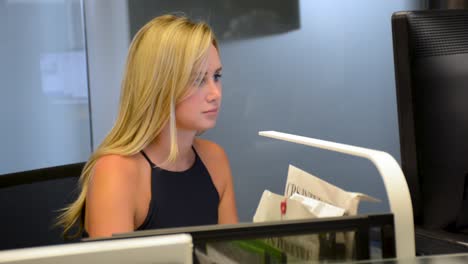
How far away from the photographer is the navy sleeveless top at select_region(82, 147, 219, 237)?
1480mm

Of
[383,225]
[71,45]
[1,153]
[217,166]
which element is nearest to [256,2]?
[71,45]

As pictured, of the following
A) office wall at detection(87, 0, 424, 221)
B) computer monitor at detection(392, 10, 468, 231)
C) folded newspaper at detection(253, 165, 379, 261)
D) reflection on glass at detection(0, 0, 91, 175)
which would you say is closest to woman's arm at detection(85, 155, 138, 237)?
folded newspaper at detection(253, 165, 379, 261)

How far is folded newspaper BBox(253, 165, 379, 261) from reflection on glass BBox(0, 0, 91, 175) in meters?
1.58

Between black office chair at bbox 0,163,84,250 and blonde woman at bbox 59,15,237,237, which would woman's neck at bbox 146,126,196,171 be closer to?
blonde woman at bbox 59,15,237,237

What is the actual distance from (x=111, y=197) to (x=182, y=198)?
191 mm

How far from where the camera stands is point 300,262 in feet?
2.91

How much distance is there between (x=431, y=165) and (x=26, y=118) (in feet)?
5.34

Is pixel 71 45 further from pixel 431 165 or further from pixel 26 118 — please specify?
pixel 431 165

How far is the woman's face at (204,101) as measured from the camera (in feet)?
4.71

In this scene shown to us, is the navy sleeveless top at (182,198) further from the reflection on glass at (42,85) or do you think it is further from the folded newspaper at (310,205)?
the reflection on glass at (42,85)

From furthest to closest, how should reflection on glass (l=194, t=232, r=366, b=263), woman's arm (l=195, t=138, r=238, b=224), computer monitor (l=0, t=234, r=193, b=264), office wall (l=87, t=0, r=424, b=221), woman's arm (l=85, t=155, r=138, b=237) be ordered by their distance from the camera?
office wall (l=87, t=0, r=424, b=221) → woman's arm (l=195, t=138, r=238, b=224) → woman's arm (l=85, t=155, r=138, b=237) → reflection on glass (l=194, t=232, r=366, b=263) → computer monitor (l=0, t=234, r=193, b=264)

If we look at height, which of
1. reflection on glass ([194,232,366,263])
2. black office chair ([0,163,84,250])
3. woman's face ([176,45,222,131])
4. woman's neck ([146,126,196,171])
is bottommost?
black office chair ([0,163,84,250])

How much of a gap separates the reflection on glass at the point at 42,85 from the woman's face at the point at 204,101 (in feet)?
4.19

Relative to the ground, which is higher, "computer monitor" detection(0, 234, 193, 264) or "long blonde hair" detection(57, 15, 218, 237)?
"long blonde hair" detection(57, 15, 218, 237)
